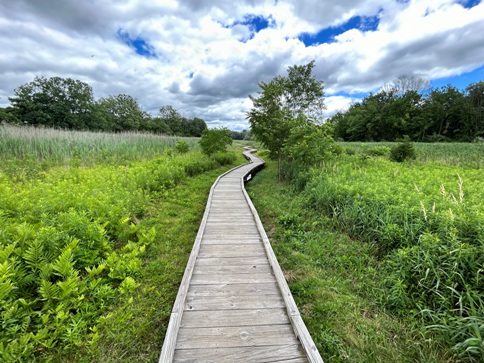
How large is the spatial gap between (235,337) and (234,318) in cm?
24

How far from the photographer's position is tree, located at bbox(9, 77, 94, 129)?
32469 millimetres

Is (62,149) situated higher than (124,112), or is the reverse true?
(124,112)

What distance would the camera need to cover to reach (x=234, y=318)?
2342mm

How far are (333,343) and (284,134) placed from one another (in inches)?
378

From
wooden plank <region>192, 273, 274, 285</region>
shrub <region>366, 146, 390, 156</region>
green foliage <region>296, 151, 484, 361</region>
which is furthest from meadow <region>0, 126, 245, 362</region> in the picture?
shrub <region>366, 146, 390, 156</region>

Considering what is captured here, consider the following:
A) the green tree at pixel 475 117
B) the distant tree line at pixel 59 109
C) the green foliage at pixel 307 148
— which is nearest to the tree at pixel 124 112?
the distant tree line at pixel 59 109

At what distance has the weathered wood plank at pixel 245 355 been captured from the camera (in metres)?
1.88

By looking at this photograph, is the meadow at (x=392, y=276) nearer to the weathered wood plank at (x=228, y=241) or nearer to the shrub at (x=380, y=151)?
the weathered wood plank at (x=228, y=241)

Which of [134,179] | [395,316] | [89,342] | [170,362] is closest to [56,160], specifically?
[134,179]

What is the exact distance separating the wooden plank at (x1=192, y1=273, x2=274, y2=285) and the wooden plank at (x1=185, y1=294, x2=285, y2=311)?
11.5 inches

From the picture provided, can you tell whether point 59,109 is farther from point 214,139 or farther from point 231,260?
point 231,260

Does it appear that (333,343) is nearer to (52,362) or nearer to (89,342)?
(89,342)

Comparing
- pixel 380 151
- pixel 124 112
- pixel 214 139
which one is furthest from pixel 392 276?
pixel 124 112

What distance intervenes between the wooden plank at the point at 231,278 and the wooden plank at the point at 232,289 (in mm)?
65
